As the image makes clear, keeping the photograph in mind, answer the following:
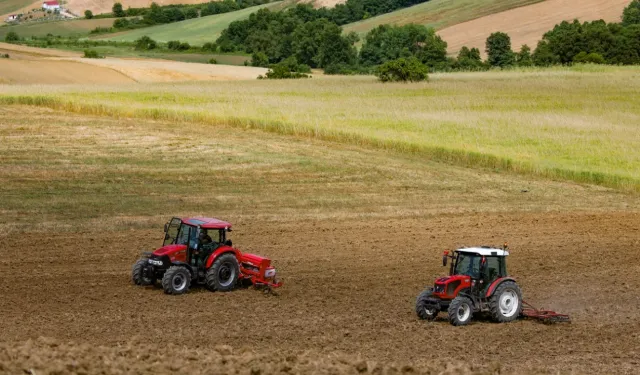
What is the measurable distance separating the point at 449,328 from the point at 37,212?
45.1 feet

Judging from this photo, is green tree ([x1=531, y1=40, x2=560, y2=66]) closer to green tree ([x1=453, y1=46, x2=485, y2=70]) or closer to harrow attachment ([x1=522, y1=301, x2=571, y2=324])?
green tree ([x1=453, y1=46, x2=485, y2=70])

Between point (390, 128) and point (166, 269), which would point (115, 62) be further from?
point (166, 269)

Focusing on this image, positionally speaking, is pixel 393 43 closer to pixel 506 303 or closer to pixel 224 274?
pixel 224 274

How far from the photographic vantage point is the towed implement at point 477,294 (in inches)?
667

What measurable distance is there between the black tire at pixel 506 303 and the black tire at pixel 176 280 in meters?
5.39

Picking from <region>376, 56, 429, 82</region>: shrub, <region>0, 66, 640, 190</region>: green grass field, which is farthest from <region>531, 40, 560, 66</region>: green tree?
<region>376, 56, 429, 82</region>: shrub

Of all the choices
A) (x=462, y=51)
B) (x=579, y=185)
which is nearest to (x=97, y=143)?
(x=579, y=185)

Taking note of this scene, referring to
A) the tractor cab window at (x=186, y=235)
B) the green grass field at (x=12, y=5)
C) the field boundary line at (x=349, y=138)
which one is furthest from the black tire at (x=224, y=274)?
the green grass field at (x=12, y=5)

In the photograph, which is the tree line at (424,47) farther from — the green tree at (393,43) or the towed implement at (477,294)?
the towed implement at (477,294)

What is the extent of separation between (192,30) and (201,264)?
129486mm

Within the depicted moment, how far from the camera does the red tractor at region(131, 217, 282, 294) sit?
61.6ft

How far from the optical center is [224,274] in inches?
750

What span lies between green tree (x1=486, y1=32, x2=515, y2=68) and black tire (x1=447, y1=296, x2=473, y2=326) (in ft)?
282

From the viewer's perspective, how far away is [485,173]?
36.4 metres
